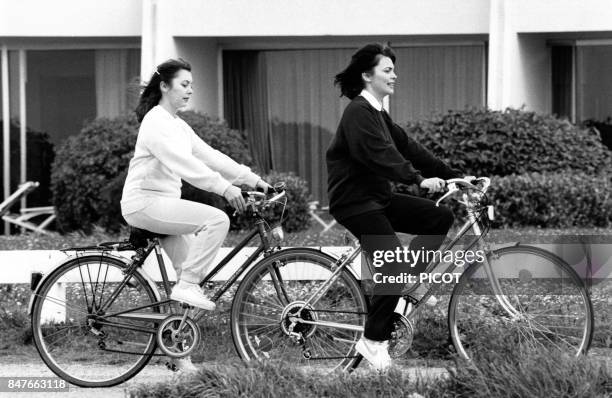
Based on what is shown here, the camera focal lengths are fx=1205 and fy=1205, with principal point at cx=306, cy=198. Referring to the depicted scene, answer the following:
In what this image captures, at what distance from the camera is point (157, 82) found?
6648mm

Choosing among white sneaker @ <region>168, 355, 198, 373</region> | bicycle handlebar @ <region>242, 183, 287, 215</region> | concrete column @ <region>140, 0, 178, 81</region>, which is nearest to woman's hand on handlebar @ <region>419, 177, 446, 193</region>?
bicycle handlebar @ <region>242, 183, 287, 215</region>

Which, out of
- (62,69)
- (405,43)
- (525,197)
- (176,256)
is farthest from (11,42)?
(176,256)

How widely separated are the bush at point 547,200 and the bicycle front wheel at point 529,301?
517 cm

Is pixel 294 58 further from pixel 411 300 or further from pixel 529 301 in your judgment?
pixel 529 301

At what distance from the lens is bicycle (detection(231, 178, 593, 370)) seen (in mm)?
6367

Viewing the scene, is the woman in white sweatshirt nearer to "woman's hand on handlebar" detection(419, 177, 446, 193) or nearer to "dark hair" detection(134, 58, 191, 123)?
"dark hair" detection(134, 58, 191, 123)

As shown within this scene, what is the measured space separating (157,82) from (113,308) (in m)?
1.28

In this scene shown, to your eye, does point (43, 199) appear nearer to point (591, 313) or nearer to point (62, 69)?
point (62, 69)

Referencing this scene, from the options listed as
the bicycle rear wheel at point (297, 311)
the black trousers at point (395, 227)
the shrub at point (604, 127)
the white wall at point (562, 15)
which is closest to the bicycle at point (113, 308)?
the bicycle rear wheel at point (297, 311)

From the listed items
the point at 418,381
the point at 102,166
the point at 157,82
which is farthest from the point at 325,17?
the point at 418,381

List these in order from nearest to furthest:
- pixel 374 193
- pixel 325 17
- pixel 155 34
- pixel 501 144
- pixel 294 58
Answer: pixel 374 193 → pixel 501 144 → pixel 325 17 → pixel 155 34 → pixel 294 58

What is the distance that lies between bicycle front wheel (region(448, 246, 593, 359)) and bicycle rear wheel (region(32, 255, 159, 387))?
174 cm

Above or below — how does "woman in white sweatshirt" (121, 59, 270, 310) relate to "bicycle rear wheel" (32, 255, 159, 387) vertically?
above

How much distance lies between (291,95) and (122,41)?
2348 millimetres
